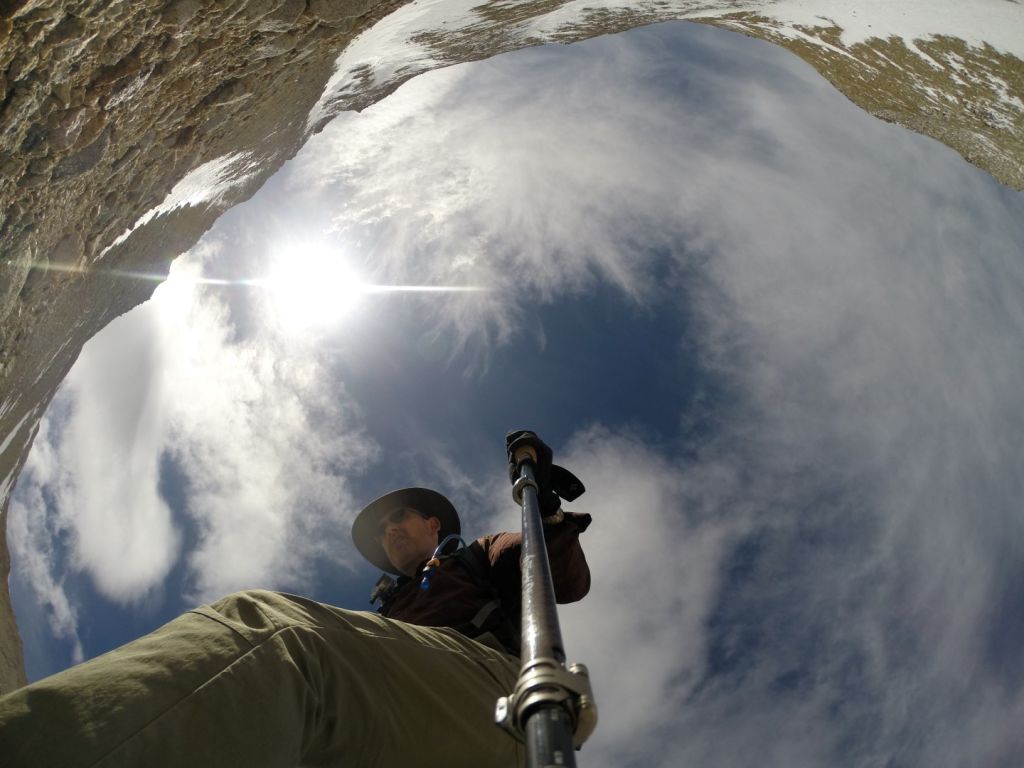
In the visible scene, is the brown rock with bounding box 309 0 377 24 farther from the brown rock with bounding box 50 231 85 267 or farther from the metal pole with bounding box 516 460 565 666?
the metal pole with bounding box 516 460 565 666

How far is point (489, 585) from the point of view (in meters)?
3.24

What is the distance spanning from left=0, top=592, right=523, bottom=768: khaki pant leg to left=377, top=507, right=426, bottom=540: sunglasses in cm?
175

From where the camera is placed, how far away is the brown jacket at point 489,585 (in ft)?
9.96

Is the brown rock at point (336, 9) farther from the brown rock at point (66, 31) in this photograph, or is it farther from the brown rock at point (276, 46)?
the brown rock at point (66, 31)

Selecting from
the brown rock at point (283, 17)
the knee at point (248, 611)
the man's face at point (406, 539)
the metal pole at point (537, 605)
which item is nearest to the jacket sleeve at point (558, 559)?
the man's face at point (406, 539)

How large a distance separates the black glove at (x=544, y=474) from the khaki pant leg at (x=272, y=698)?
0.99 m

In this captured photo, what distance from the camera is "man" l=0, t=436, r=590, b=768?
3.93 feet

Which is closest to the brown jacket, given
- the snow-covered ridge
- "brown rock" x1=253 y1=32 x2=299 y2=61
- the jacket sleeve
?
the jacket sleeve

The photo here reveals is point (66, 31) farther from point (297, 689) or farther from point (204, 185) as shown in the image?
point (204, 185)

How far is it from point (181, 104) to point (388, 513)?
3.26m

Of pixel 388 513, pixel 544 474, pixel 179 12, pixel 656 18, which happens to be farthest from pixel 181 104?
pixel 656 18

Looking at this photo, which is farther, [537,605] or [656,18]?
[656,18]

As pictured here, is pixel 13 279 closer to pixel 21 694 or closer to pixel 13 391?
pixel 13 391

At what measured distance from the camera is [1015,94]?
6.77 metres
